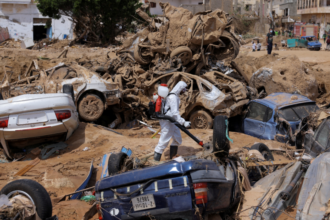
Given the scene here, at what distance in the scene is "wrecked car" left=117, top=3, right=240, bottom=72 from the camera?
1223 centimetres

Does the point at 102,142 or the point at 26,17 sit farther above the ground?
the point at 26,17

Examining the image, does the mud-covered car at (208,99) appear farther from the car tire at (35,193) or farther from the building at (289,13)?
the building at (289,13)

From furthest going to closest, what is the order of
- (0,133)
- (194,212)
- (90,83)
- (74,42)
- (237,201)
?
(74,42), (90,83), (0,133), (237,201), (194,212)

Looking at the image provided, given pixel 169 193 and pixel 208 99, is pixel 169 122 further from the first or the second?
pixel 208 99

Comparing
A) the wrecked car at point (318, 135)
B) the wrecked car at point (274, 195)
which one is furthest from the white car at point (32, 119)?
the wrecked car at point (318, 135)

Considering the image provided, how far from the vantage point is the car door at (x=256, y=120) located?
8883 mm

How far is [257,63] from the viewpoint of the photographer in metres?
17.6

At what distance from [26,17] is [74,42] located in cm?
1267

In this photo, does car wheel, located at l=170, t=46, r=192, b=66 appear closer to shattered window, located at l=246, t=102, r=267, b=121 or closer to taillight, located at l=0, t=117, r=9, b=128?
shattered window, located at l=246, t=102, r=267, b=121

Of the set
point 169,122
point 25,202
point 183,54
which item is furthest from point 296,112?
point 25,202

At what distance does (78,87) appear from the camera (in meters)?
9.53

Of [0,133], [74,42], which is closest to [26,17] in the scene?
[74,42]

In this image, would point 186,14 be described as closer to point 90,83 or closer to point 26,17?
point 90,83

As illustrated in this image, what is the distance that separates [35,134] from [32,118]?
367 mm
